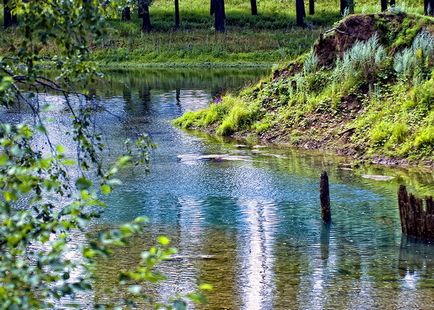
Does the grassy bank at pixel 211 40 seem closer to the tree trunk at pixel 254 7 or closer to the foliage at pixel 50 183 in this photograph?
the tree trunk at pixel 254 7

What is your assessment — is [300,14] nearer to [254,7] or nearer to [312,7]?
[254,7]

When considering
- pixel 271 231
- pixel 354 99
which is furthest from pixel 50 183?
pixel 354 99

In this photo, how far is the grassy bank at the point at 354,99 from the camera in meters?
25.9

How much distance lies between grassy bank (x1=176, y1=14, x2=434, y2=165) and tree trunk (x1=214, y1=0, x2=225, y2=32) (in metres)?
30.7

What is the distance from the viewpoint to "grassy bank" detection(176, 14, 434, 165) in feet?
84.9

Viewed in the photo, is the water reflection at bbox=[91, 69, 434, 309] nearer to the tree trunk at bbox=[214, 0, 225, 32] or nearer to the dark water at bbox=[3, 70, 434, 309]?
the dark water at bbox=[3, 70, 434, 309]

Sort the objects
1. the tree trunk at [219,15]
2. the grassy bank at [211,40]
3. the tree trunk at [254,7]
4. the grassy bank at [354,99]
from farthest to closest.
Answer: the tree trunk at [254,7]
the tree trunk at [219,15]
the grassy bank at [211,40]
the grassy bank at [354,99]

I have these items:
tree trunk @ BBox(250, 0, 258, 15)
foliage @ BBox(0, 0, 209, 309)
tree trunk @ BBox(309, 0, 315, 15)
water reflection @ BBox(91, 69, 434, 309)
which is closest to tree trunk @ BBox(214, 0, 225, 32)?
tree trunk @ BBox(250, 0, 258, 15)

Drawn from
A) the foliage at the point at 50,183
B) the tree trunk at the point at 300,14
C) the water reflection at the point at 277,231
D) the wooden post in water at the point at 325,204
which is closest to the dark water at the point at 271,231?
the water reflection at the point at 277,231

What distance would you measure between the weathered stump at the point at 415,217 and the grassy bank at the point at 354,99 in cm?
794

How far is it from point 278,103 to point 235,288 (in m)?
18.0

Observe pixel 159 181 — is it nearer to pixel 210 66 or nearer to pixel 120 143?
pixel 120 143

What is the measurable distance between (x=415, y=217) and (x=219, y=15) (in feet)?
162

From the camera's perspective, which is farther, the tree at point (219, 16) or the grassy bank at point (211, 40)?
the tree at point (219, 16)
